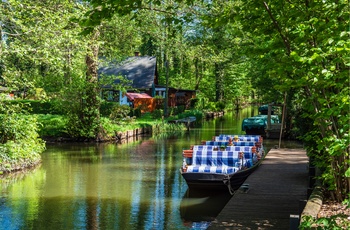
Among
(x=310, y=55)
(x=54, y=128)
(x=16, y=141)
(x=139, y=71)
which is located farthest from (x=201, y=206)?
(x=139, y=71)

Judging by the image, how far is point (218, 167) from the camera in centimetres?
1761

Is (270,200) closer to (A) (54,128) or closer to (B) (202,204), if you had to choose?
(B) (202,204)

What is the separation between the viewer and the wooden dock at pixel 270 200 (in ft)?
36.6

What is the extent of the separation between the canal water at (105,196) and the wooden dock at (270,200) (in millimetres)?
1345

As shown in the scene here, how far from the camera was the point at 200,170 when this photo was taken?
1730 cm

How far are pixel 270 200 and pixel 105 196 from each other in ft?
20.0

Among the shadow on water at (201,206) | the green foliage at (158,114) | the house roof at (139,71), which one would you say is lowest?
the shadow on water at (201,206)

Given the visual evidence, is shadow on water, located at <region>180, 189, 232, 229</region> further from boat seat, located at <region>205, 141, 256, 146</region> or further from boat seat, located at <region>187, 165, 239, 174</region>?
boat seat, located at <region>205, 141, 256, 146</region>

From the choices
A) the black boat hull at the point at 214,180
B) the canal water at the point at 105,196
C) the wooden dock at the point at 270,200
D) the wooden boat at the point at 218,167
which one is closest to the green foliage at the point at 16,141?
the canal water at the point at 105,196

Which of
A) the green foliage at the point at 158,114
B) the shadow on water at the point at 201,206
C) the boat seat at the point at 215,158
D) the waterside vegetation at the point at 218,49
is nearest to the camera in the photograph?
the waterside vegetation at the point at 218,49

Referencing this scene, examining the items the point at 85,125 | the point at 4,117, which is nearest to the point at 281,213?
the point at 4,117

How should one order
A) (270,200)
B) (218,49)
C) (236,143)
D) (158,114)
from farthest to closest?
1. (218,49)
2. (158,114)
3. (236,143)
4. (270,200)

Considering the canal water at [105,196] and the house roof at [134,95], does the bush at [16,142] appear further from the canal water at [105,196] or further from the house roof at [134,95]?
the house roof at [134,95]

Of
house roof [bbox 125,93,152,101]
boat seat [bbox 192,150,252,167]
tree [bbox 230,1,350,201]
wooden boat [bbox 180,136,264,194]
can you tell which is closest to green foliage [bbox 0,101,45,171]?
wooden boat [bbox 180,136,264,194]
